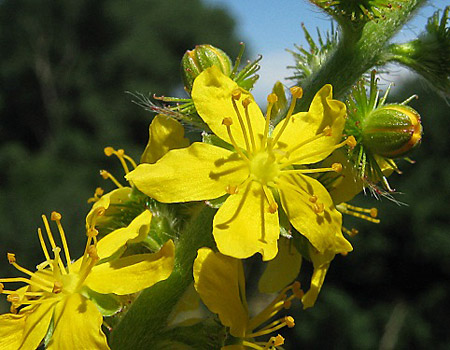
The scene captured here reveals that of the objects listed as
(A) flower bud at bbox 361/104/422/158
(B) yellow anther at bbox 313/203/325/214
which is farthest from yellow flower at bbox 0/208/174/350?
(A) flower bud at bbox 361/104/422/158

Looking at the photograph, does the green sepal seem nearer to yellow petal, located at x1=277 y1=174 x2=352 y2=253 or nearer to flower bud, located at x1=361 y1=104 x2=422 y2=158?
yellow petal, located at x1=277 y1=174 x2=352 y2=253

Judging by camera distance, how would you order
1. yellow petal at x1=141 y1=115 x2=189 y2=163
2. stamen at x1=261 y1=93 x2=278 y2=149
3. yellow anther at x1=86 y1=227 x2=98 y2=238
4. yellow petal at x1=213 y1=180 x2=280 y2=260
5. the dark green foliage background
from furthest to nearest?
the dark green foliage background → yellow petal at x1=141 y1=115 x2=189 y2=163 → stamen at x1=261 y1=93 x2=278 y2=149 → yellow anther at x1=86 y1=227 x2=98 y2=238 → yellow petal at x1=213 y1=180 x2=280 y2=260

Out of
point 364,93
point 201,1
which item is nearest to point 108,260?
point 364,93

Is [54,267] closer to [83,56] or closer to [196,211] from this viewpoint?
[196,211]

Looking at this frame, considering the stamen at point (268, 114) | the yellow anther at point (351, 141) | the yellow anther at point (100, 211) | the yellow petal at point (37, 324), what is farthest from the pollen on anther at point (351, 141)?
the yellow petal at point (37, 324)

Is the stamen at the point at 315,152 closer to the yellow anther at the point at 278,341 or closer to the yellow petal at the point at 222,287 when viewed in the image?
the yellow petal at the point at 222,287

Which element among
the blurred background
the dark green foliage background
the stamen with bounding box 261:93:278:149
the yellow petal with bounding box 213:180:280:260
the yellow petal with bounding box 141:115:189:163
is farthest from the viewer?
the dark green foliage background
